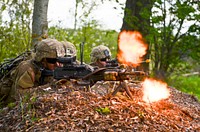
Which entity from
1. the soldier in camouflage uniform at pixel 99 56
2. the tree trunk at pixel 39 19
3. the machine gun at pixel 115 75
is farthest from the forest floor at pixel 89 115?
the tree trunk at pixel 39 19

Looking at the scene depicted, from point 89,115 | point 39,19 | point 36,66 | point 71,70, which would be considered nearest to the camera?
point 89,115

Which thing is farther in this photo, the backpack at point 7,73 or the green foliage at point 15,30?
the green foliage at point 15,30

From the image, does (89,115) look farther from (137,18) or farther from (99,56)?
(137,18)

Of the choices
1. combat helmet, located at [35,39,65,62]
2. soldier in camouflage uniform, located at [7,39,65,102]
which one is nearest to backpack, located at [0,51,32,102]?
soldier in camouflage uniform, located at [7,39,65,102]

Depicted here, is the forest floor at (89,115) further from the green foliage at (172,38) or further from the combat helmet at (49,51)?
the green foliage at (172,38)

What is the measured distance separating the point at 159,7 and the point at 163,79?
195 cm

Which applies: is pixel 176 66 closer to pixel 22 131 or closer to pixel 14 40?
pixel 14 40

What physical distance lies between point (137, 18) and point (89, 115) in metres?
8.31

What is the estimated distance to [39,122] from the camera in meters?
5.46

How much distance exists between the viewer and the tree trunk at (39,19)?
435 inches

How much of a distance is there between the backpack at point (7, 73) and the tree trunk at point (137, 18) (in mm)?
4974

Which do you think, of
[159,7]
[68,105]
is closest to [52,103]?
[68,105]

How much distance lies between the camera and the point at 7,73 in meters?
8.48

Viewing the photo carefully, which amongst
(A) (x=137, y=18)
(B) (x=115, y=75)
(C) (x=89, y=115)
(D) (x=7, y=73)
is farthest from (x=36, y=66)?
(A) (x=137, y=18)
